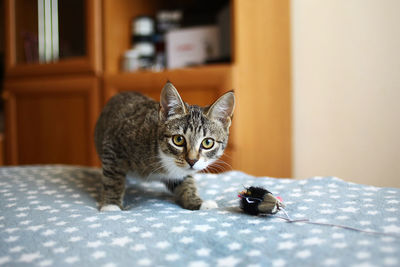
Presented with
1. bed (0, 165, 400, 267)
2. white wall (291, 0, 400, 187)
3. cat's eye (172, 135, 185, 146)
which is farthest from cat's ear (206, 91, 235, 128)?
white wall (291, 0, 400, 187)

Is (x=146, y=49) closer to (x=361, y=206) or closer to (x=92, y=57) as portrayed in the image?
(x=92, y=57)

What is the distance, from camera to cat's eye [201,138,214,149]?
103cm

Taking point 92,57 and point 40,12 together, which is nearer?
point 92,57

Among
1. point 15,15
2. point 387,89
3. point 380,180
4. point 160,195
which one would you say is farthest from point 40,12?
point 380,180

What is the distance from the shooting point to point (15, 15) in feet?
7.35

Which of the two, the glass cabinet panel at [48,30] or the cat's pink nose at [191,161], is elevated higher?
the glass cabinet panel at [48,30]

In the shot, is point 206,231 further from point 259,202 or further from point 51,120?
point 51,120

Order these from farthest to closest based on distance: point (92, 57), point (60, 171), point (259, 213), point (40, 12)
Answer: point (40, 12) → point (92, 57) → point (60, 171) → point (259, 213)

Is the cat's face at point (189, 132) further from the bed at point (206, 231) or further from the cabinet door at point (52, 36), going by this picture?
the cabinet door at point (52, 36)

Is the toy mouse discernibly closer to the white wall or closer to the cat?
the cat

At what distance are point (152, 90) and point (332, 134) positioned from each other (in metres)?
Answer: 1.02

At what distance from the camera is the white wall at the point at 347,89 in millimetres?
1594

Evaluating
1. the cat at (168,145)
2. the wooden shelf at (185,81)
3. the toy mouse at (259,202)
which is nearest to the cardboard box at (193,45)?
the wooden shelf at (185,81)

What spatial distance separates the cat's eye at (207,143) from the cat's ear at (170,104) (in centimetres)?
12
